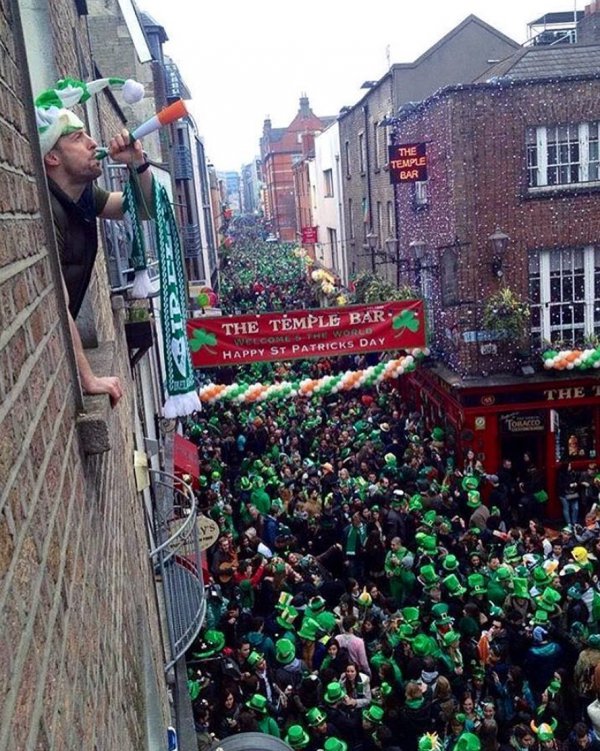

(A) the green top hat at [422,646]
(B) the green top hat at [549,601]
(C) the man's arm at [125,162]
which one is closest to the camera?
(C) the man's arm at [125,162]

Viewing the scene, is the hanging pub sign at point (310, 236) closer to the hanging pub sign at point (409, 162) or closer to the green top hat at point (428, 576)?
the hanging pub sign at point (409, 162)

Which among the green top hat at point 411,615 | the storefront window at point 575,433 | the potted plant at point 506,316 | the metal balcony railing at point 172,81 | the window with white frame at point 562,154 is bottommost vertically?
the storefront window at point 575,433

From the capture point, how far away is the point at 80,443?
288 centimetres

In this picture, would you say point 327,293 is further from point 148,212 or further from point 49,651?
point 49,651

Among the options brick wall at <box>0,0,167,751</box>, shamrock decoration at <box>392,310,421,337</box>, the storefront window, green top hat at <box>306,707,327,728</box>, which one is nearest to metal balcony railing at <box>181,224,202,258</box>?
shamrock decoration at <box>392,310,421,337</box>

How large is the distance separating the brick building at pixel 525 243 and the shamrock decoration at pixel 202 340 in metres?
5.68

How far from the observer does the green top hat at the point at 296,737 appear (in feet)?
26.7

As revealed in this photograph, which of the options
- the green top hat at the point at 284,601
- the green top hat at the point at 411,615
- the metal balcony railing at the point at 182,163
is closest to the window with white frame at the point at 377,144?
the metal balcony railing at the point at 182,163

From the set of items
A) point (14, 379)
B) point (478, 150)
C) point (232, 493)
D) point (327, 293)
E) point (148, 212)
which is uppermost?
point (478, 150)

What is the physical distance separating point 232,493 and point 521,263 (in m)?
8.23

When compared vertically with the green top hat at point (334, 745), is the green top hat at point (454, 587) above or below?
above

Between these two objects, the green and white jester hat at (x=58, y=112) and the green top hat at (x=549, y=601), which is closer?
the green and white jester hat at (x=58, y=112)

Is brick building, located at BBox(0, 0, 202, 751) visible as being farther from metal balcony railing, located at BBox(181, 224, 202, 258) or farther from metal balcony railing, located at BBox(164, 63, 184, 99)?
metal balcony railing, located at BBox(164, 63, 184, 99)

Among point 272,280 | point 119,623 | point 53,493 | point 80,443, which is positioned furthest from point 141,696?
point 272,280
